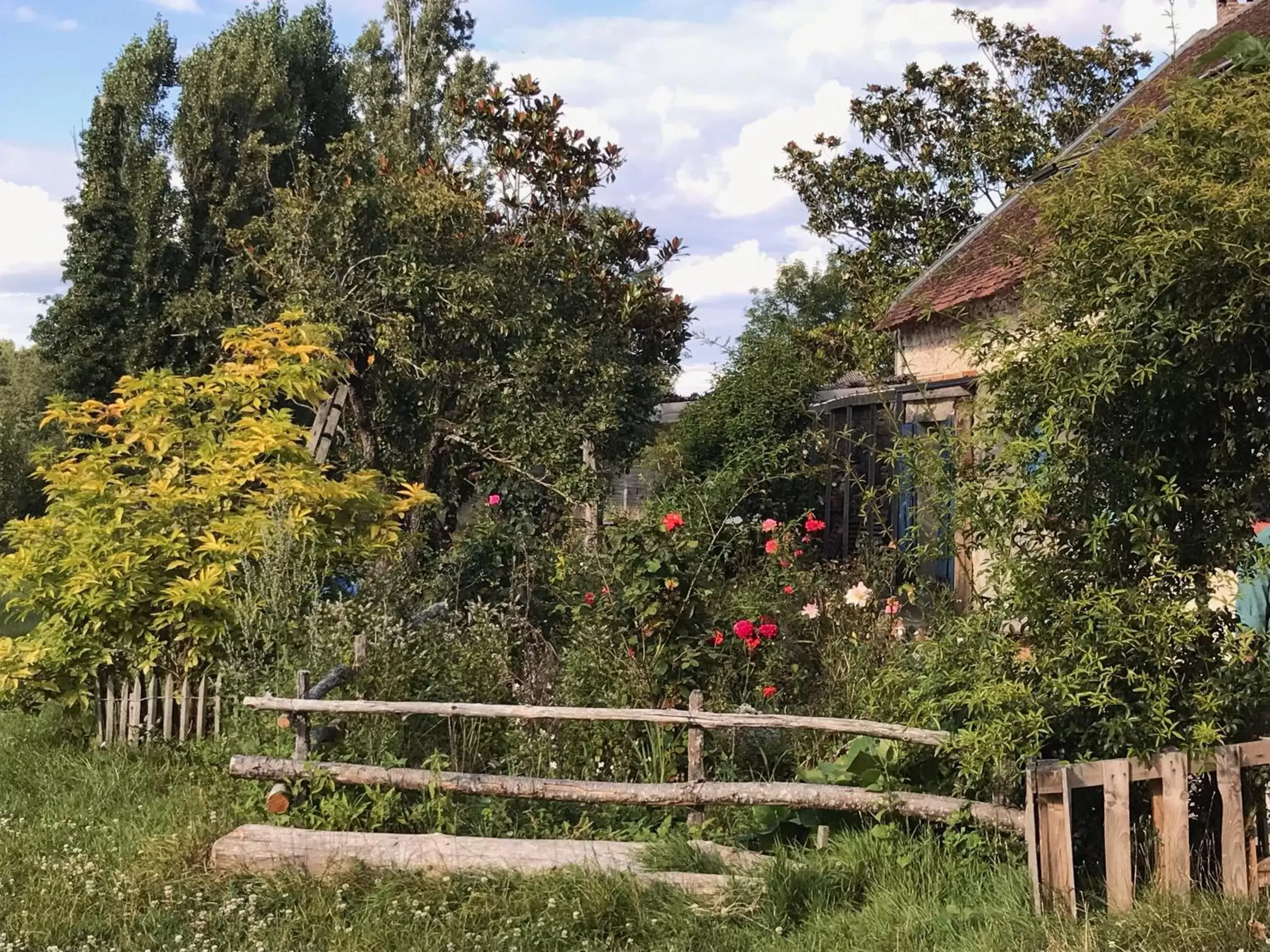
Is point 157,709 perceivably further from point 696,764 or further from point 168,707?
point 696,764

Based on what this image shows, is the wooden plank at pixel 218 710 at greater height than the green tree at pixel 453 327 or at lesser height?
lesser

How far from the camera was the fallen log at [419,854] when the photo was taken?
4.31 metres

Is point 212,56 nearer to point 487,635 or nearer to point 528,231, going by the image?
point 528,231

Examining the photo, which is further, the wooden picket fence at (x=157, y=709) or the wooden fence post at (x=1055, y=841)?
the wooden picket fence at (x=157, y=709)

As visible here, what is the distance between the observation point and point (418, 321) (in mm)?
A: 10234

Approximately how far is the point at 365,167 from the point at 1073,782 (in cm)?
1016

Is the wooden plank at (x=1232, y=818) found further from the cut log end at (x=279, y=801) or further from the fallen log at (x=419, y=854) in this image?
the cut log end at (x=279, y=801)

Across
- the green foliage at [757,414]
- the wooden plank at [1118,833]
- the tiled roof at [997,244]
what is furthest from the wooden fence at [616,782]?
the green foliage at [757,414]

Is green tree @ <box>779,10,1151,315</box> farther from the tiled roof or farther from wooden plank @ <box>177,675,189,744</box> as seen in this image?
wooden plank @ <box>177,675,189,744</box>

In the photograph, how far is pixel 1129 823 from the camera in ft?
12.2

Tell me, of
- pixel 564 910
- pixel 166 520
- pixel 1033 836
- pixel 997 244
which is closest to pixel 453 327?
pixel 166 520

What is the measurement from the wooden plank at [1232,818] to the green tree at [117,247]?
1583cm

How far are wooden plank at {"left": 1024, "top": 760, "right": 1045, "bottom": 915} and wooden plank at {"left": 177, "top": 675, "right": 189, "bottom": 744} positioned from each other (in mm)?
4510

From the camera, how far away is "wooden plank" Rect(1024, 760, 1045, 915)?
3668mm
